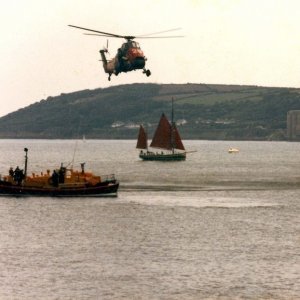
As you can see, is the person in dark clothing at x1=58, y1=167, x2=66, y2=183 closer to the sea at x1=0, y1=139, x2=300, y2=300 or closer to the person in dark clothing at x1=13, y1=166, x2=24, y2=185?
the sea at x1=0, y1=139, x2=300, y2=300

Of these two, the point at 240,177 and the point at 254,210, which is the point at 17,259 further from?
the point at 240,177

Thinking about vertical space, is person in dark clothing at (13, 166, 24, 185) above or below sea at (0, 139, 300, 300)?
above

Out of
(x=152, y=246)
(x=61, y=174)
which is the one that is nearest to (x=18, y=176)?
(x=61, y=174)

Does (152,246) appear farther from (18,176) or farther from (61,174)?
(18,176)

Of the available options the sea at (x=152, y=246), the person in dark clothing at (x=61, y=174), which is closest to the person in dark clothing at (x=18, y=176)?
the sea at (x=152, y=246)

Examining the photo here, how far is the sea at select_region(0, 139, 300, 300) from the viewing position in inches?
2325

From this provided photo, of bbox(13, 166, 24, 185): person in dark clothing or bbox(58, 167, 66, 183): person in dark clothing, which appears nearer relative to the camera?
bbox(58, 167, 66, 183): person in dark clothing

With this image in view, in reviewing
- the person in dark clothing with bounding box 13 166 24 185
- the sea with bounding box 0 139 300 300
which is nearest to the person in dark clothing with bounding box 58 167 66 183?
the sea with bounding box 0 139 300 300

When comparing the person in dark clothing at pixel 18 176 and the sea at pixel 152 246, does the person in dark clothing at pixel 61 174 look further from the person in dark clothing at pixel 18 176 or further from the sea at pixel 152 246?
the person in dark clothing at pixel 18 176

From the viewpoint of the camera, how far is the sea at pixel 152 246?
59062 mm

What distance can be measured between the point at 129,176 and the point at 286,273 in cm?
10555

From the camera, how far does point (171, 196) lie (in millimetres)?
122750

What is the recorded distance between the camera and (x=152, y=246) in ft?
247

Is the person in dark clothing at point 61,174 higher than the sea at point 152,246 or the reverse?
higher
